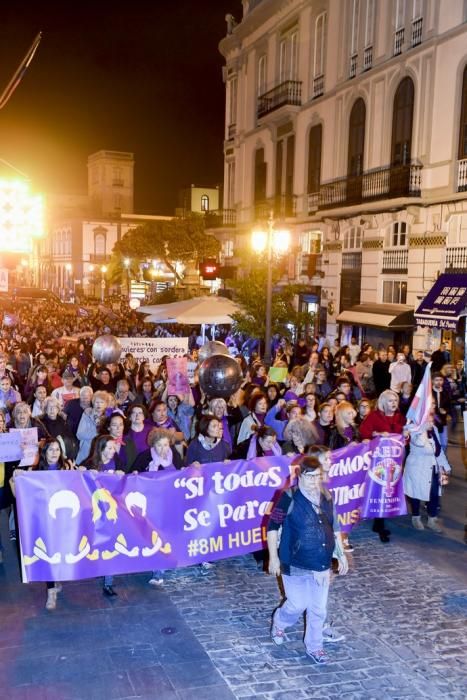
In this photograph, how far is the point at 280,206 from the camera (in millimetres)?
31219

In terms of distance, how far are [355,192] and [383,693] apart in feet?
71.7

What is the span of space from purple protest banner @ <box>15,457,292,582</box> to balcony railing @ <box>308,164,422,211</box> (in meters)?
16.6

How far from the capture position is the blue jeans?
5496 millimetres

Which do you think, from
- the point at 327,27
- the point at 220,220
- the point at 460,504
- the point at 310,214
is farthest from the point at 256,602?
the point at 220,220

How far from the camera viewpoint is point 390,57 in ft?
75.5

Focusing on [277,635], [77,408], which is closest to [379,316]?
[77,408]

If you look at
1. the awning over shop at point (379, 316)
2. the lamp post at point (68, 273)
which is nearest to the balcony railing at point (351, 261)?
the awning over shop at point (379, 316)

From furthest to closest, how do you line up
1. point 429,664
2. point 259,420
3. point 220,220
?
1. point 220,220
2. point 259,420
3. point 429,664

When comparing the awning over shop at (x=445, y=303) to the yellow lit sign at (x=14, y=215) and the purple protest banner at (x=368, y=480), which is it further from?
the yellow lit sign at (x=14, y=215)

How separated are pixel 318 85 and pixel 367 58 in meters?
3.97

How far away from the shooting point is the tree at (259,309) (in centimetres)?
2038

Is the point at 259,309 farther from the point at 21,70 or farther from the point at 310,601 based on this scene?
the point at 310,601

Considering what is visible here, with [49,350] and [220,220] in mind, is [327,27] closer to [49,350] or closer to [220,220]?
[220,220]

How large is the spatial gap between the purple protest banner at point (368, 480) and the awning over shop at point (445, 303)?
444 inches
